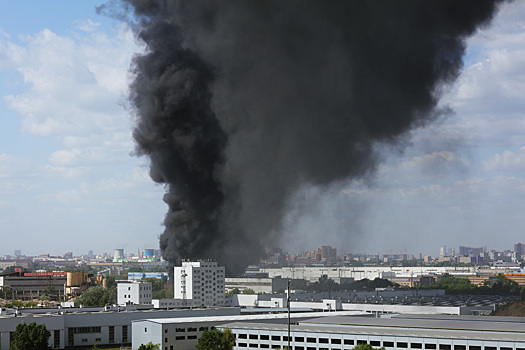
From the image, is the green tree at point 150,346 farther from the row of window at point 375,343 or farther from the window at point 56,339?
the window at point 56,339

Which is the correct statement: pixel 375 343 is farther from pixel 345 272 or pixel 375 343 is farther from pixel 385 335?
pixel 345 272

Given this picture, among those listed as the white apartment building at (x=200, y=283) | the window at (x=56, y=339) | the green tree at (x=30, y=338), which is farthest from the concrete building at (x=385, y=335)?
the white apartment building at (x=200, y=283)

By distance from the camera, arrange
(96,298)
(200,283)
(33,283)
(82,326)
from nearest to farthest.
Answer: (82,326) → (200,283) → (96,298) → (33,283)

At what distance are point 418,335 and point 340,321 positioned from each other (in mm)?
8991

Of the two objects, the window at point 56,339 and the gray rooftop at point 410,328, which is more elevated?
the gray rooftop at point 410,328

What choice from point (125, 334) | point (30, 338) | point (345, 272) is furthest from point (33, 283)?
point (30, 338)

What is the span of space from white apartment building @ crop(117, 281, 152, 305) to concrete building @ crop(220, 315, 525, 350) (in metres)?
29.4

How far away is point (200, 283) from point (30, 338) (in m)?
33.2

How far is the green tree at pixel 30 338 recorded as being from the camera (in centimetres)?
4434

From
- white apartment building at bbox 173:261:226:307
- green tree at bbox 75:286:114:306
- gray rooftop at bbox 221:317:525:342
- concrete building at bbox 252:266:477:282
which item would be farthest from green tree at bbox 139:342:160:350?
Result: concrete building at bbox 252:266:477:282

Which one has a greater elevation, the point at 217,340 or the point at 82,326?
the point at 82,326

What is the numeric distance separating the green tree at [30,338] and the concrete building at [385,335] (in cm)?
721

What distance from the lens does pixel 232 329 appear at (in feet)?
147

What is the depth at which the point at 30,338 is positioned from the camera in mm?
44562
